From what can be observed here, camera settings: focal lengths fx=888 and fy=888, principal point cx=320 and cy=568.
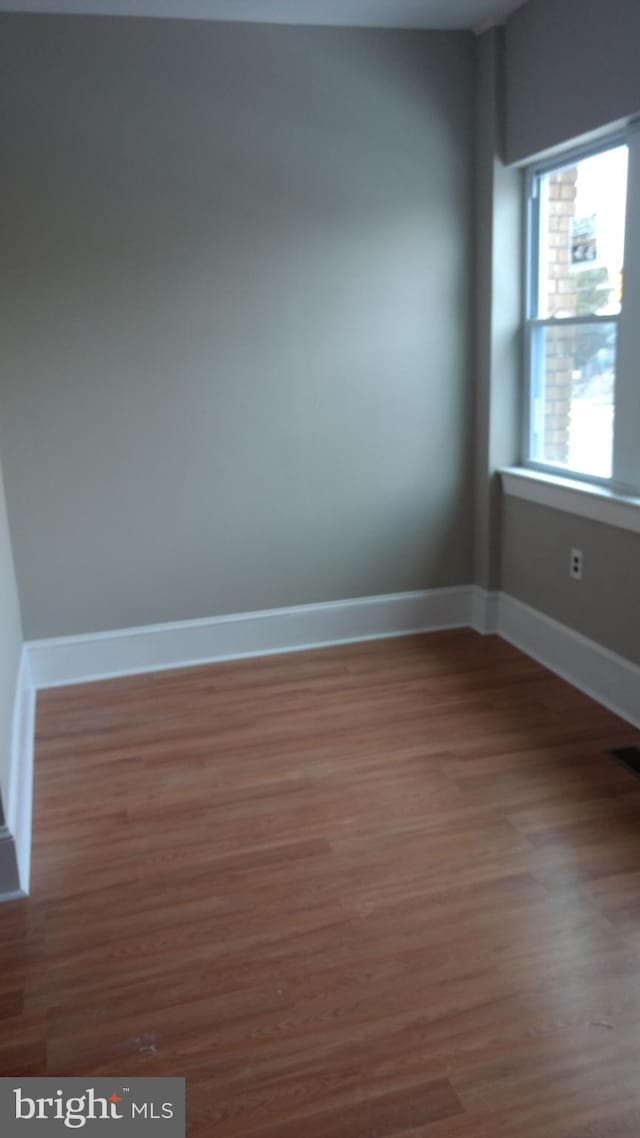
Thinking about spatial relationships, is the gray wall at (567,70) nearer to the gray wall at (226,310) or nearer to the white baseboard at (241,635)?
the gray wall at (226,310)

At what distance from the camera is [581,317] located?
3406mm

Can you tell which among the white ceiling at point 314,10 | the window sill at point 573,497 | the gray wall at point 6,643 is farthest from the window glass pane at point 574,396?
the gray wall at point 6,643

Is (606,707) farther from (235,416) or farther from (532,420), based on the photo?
(235,416)

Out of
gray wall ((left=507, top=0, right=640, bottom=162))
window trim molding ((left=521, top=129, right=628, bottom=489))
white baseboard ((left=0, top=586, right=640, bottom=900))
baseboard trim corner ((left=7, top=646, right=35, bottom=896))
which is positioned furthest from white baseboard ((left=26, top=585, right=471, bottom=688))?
gray wall ((left=507, top=0, right=640, bottom=162))

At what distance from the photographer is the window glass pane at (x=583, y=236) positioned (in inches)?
125

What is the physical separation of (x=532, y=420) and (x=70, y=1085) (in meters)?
3.09

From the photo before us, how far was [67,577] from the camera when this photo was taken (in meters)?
3.74

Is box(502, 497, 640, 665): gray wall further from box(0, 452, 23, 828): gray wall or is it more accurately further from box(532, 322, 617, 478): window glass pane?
box(0, 452, 23, 828): gray wall

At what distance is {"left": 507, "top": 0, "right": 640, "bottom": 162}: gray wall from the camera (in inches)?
113

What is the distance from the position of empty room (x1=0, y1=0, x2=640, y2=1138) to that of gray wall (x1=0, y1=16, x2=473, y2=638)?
0.01m

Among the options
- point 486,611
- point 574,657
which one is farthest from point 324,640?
point 574,657

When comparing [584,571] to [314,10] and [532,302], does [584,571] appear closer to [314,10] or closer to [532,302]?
[532,302]

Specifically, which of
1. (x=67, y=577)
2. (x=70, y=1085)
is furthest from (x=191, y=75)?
(x=70, y=1085)

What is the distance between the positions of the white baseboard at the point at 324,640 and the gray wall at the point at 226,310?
9 centimetres
